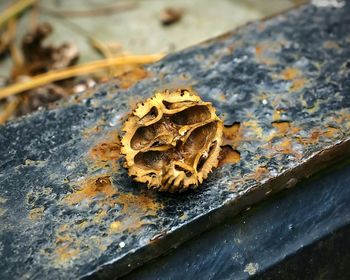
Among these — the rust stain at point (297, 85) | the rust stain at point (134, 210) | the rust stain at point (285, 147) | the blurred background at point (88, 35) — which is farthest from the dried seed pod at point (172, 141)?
the blurred background at point (88, 35)

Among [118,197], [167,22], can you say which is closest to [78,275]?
[118,197]

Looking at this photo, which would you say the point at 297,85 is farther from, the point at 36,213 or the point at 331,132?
the point at 36,213

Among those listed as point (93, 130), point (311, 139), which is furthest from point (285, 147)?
point (93, 130)

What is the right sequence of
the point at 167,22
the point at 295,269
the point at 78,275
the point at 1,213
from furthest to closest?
the point at 167,22
the point at 295,269
the point at 1,213
the point at 78,275

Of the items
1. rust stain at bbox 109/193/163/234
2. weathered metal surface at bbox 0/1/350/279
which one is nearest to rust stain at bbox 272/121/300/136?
weathered metal surface at bbox 0/1/350/279

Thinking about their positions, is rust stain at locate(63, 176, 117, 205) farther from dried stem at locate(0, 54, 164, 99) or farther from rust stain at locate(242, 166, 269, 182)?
dried stem at locate(0, 54, 164, 99)

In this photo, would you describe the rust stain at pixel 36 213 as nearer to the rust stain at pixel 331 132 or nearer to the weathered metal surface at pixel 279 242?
the weathered metal surface at pixel 279 242

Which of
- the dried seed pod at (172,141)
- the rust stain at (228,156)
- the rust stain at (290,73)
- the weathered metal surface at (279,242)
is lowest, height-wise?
the weathered metal surface at (279,242)

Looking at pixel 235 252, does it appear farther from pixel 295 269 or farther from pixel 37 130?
pixel 37 130
